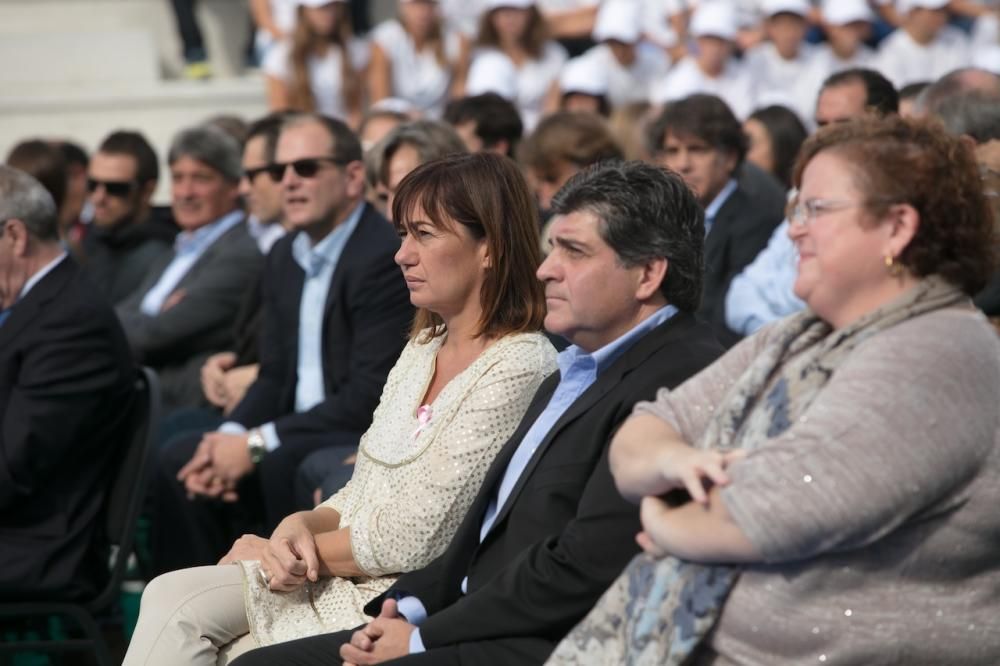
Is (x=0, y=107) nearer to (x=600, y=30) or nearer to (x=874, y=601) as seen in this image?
(x=600, y=30)

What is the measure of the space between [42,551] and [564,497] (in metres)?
2.32

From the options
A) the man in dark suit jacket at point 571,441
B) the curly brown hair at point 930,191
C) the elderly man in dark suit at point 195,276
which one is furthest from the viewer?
the elderly man in dark suit at point 195,276

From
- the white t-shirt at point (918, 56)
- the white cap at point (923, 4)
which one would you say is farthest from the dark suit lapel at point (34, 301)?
the white cap at point (923, 4)

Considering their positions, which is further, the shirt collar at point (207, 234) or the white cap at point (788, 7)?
the white cap at point (788, 7)

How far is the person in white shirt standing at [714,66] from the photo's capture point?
33.3 feet

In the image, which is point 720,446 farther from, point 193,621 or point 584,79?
point 584,79

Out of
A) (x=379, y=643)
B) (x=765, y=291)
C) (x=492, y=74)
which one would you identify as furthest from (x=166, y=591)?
(x=492, y=74)

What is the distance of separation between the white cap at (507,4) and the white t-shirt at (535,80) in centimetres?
30

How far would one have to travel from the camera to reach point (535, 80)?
10219 mm

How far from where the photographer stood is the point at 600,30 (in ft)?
34.4

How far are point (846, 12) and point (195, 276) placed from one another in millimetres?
5481

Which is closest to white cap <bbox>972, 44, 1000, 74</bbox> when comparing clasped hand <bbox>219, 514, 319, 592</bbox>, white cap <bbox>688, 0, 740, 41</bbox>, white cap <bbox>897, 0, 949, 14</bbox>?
white cap <bbox>897, 0, 949, 14</bbox>

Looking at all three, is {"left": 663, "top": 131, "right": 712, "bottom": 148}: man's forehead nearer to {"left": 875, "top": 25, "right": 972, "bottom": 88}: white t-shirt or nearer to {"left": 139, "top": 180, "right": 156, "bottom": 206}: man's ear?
{"left": 139, "top": 180, "right": 156, "bottom": 206}: man's ear

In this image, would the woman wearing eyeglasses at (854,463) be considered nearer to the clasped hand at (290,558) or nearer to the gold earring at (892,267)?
the gold earring at (892,267)
